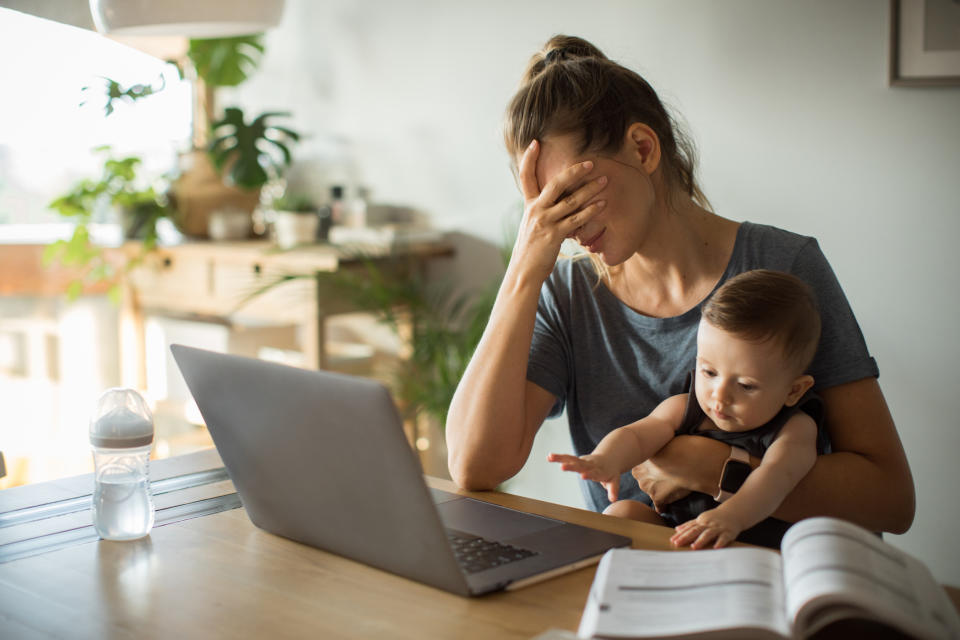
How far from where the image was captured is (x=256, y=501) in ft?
3.64

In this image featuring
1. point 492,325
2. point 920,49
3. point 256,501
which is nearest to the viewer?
point 256,501

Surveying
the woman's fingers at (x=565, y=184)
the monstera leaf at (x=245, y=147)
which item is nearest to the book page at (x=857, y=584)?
the woman's fingers at (x=565, y=184)

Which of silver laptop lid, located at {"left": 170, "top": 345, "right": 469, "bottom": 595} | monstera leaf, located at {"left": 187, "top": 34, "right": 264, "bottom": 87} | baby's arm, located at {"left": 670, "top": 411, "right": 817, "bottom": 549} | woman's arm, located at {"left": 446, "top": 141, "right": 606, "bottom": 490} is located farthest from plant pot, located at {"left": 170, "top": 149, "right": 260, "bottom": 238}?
baby's arm, located at {"left": 670, "top": 411, "right": 817, "bottom": 549}

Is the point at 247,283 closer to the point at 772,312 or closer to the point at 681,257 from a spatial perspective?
the point at 681,257

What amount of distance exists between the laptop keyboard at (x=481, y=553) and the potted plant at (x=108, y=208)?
267 centimetres

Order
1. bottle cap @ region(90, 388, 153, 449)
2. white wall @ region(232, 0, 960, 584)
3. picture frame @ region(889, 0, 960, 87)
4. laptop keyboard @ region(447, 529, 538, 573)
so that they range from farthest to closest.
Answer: white wall @ region(232, 0, 960, 584)
picture frame @ region(889, 0, 960, 87)
bottle cap @ region(90, 388, 153, 449)
laptop keyboard @ region(447, 529, 538, 573)

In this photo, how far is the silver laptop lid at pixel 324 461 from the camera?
2.96ft

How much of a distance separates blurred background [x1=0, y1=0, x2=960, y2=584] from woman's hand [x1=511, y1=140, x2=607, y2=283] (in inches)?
39.7

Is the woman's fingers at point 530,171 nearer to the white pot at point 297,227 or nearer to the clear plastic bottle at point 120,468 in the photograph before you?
the clear plastic bottle at point 120,468

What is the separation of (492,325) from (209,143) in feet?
7.81

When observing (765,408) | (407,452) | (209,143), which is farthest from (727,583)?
(209,143)

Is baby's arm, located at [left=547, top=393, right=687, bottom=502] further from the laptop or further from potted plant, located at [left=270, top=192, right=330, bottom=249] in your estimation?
potted plant, located at [left=270, top=192, right=330, bottom=249]

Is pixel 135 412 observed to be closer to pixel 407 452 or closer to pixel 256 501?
pixel 256 501

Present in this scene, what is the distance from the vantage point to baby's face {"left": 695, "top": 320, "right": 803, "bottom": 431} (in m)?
1.24
